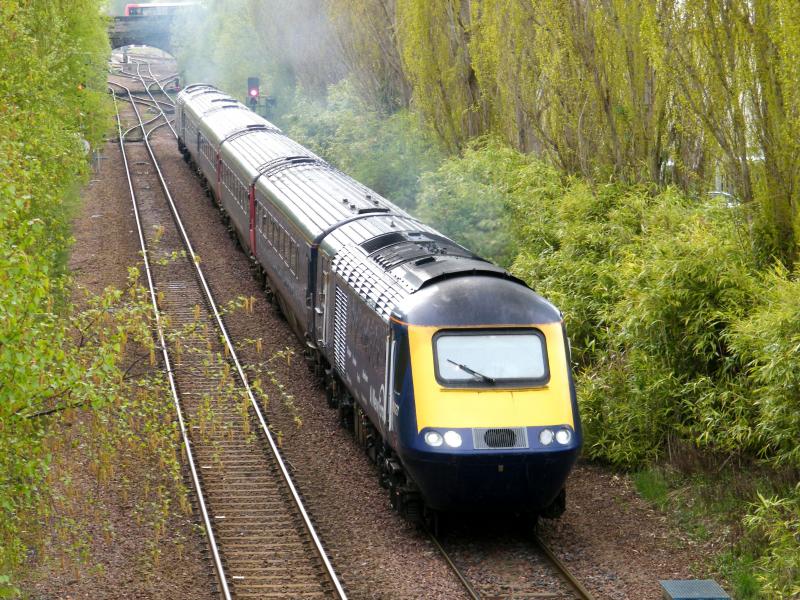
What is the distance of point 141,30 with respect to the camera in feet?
247

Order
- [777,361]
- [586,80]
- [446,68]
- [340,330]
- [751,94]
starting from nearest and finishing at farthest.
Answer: [777,361] → [751,94] → [340,330] → [586,80] → [446,68]

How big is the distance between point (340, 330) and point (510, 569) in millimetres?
4651

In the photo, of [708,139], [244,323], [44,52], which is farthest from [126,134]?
[708,139]

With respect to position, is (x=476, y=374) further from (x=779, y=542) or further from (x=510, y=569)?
(x=779, y=542)

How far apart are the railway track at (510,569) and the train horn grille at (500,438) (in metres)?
1.30

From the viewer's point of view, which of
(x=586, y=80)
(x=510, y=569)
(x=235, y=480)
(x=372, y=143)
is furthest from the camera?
(x=372, y=143)

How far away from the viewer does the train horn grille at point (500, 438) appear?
1105cm

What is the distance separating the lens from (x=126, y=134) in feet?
152

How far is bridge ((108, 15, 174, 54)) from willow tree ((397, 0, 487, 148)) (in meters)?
53.3

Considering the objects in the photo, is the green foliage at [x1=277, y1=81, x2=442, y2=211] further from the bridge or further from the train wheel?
the bridge

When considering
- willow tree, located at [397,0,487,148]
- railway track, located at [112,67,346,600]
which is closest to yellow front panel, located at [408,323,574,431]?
railway track, located at [112,67,346,600]

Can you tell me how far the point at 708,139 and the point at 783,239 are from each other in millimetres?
1892

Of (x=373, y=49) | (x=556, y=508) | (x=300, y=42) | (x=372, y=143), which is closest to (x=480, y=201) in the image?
(x=556, y=508)

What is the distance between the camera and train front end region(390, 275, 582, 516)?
11.1 metres
